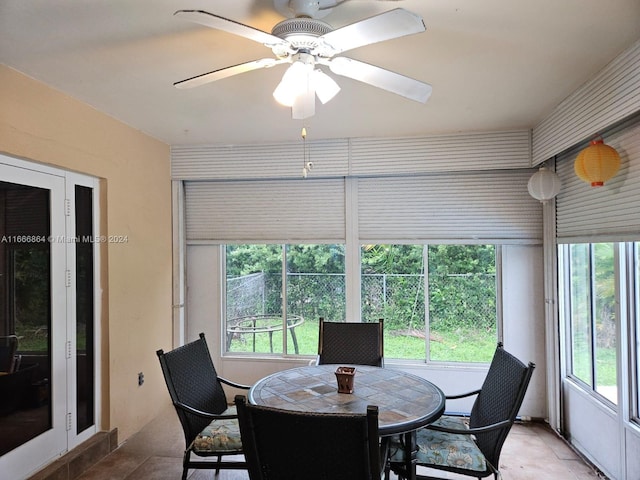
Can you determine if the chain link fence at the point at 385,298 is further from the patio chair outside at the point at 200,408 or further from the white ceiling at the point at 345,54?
the white ceiling at the point at 345,54

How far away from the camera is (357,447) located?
58.1 inches

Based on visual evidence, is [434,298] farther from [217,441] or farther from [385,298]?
[217,441]

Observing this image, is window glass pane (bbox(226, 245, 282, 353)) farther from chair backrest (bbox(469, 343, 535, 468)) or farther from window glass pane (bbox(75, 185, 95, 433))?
chair backrest (bbox(469, 343, 535, 468))

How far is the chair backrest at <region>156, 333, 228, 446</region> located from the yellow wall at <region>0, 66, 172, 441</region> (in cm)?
90

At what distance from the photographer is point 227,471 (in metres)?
2.77

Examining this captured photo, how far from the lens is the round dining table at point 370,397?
6.47 feet

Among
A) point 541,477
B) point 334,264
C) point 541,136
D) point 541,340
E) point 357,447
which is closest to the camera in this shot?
point 357,447

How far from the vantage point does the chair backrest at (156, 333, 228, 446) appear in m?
2.31

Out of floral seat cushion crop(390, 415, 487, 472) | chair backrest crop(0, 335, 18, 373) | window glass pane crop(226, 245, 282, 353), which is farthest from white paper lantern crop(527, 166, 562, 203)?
chair backrest crop(0, 335, 18, 373)

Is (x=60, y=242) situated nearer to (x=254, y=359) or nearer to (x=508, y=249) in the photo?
(x=254, y=359)

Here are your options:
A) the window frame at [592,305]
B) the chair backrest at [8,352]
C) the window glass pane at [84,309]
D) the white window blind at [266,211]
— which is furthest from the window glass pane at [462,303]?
the chair backrest at [8,352]

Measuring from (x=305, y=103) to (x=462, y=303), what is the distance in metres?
2.63

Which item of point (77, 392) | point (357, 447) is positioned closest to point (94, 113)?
point (77, 392)

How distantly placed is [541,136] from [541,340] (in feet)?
5.77
